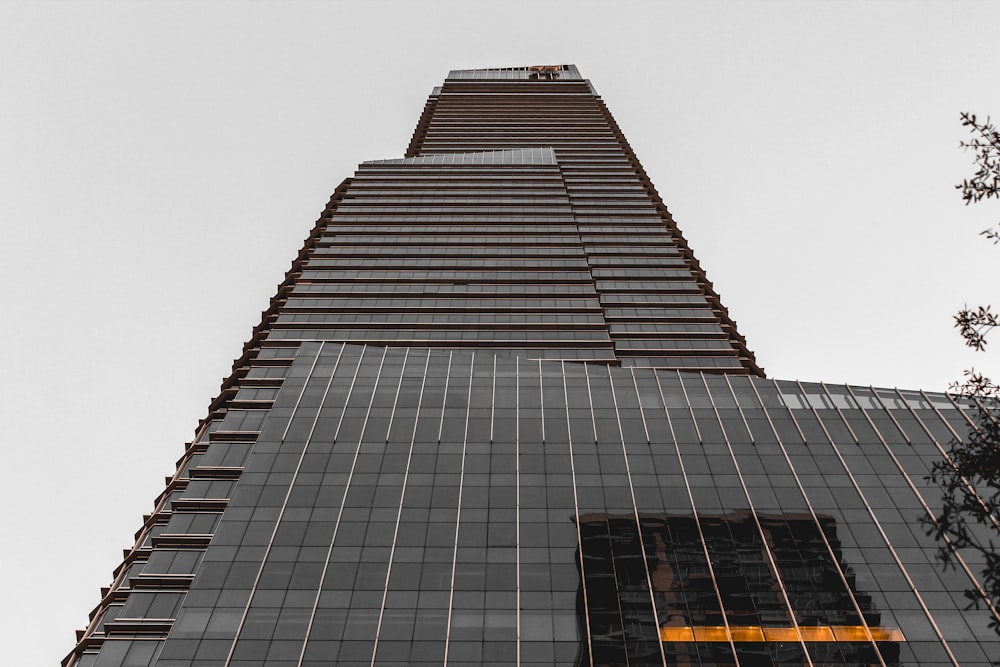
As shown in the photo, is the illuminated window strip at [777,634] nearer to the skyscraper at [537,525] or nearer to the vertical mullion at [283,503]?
the skyscraper at [537,525]

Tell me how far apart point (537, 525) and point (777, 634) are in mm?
15083

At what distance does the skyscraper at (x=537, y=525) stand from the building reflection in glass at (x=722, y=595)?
0.42 ft

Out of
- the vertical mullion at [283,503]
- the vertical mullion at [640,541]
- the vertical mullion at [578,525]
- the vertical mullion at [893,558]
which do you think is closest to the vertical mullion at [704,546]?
the vertical mullion at [640,541]

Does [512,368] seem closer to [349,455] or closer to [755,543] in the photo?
[349,455]

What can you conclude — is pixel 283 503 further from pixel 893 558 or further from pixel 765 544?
pixel 893 558

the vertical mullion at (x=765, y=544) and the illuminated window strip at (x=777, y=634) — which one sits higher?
the vertical mullion at (x=765, y=544)

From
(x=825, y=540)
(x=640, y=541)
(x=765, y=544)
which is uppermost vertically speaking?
(x=825, y=540)

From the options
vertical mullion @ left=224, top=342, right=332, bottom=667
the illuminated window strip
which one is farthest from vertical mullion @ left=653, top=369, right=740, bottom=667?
vertical mullion @ left=224, top=342, right=332, bottom=667

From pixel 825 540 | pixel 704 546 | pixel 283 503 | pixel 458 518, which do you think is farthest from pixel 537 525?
pixel 825 540

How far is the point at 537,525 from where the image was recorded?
150ft

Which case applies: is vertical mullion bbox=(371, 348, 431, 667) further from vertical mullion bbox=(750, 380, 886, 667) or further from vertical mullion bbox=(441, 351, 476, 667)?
vertical mullion bbox=(750, 380, 886, 667)

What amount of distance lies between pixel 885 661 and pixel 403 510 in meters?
28.9

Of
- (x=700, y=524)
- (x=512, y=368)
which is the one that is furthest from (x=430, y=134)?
(x=700, y=524)

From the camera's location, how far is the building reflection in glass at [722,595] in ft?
124
